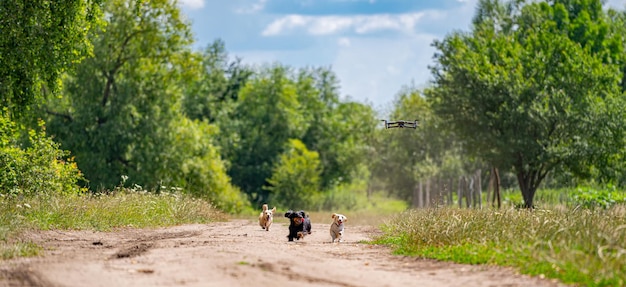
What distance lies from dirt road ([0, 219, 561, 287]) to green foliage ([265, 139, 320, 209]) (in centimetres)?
4542

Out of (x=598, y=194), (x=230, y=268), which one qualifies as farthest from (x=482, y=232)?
(x=598, y=194)

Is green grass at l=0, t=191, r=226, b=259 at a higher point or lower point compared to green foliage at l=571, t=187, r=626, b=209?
lower

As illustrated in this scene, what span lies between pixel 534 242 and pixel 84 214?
13.7 meters

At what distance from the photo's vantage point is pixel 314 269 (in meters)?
15.0

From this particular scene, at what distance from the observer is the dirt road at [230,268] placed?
13844mm

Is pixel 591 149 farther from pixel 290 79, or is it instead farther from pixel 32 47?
pixel 290 79

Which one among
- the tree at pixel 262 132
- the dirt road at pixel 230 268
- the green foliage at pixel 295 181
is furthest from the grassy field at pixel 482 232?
the tree at pixel 262 132

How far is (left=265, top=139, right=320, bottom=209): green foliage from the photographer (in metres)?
65.9

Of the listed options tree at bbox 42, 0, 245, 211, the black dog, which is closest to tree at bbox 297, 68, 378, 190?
tree at bbox 42, 0, 245, 211

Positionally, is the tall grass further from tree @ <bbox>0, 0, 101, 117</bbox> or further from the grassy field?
tree @ <bbox>0, 0, 101, 117</bbox>

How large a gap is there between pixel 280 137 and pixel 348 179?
290 inches

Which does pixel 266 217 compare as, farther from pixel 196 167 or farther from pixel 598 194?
pixel 598 194

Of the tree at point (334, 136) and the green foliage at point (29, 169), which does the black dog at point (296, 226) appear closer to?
the green foliage at point (29, 169)

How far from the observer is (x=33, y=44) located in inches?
1052
